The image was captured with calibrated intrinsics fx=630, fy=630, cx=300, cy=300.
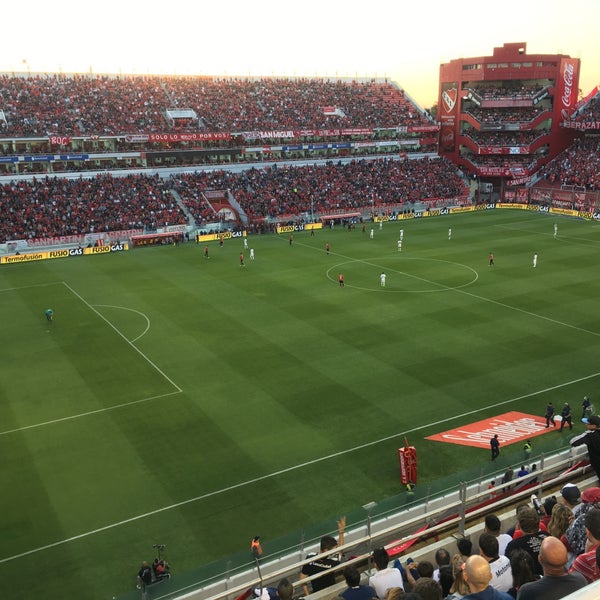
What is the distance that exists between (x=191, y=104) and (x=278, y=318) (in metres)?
54.2

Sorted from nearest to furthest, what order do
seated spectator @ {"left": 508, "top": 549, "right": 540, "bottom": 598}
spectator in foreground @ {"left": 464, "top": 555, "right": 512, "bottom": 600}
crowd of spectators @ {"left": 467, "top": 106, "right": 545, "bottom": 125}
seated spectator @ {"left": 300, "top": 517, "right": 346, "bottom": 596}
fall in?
spectator in foreground @ {"left": 464, "top": 555, "right": 512, "bottom": 600} < seated spectator @ {"left": 508, "top": 549, "right": 540, "bottom": 598} < seated spectator @ {"left": 300, "top": 517, "right": 346, "bottom": 596} < crowd of spectators @ {"left": 467, "top": 106, "right": 545, "bottom": 125}

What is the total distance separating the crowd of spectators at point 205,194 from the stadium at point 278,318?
13.0 inches

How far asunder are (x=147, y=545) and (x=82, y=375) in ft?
44.2

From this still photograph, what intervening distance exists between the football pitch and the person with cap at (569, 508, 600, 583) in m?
8.63

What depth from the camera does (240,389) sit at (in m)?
27.4

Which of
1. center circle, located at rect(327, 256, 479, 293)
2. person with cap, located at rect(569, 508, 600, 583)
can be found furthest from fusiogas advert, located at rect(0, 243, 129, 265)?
person with cap, located at rect(569, 508, 600, 583)

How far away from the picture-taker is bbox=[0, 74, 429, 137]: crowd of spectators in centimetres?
7169

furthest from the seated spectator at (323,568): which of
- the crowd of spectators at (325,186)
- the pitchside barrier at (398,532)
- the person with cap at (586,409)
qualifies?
the crowd of spectators at (325,186)

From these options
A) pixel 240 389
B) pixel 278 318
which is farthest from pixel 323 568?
pixel 278 318

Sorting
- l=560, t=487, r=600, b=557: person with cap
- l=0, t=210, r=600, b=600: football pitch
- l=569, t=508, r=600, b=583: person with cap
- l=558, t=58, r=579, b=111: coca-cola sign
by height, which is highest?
l=558, t=58, r=579, b=111: coca-cola sign

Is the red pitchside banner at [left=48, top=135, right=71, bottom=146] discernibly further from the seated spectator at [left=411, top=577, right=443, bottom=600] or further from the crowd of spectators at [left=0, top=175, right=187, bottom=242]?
the seated spectator at [left=411, top=577, right=443, bottom=600]

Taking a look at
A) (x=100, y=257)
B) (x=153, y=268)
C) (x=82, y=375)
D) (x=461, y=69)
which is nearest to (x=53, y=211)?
(x=100, y=257)

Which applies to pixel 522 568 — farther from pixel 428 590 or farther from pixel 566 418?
pixel 566 418

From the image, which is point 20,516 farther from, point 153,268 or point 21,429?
point 153,268
